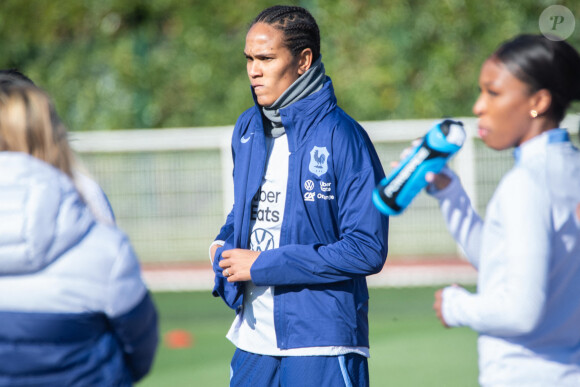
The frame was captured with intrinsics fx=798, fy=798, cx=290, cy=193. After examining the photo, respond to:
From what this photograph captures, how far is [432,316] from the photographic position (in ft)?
26.2

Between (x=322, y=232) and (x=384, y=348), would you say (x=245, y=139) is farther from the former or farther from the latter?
(x=384, y=348)

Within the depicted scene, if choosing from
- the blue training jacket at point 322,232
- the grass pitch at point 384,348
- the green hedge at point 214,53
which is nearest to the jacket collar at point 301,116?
the blue training jacket at point 322,232

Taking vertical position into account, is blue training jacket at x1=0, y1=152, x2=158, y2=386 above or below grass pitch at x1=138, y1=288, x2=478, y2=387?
above

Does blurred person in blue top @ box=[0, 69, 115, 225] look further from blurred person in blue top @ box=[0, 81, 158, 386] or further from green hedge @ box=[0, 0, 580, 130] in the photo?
green hedge @ box=[0, 0, 580, 130]

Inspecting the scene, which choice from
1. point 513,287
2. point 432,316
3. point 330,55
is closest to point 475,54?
point 330,55

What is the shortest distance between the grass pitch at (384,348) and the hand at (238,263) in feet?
9.41

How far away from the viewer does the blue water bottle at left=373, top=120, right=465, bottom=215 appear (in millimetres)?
2328

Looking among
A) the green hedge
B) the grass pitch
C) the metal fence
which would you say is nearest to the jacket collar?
the grass pitch

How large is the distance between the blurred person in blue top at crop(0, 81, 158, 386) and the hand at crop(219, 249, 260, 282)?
74 cm

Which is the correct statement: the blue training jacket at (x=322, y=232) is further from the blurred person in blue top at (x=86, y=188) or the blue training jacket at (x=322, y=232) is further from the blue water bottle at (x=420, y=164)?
the blurred person in blue top at (x=86, y=188)

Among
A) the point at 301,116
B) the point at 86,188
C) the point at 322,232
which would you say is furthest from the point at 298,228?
the point at 86,188

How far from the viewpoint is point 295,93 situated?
3111 mm

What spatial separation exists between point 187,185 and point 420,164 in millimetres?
8669

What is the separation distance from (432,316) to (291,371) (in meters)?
5.23
